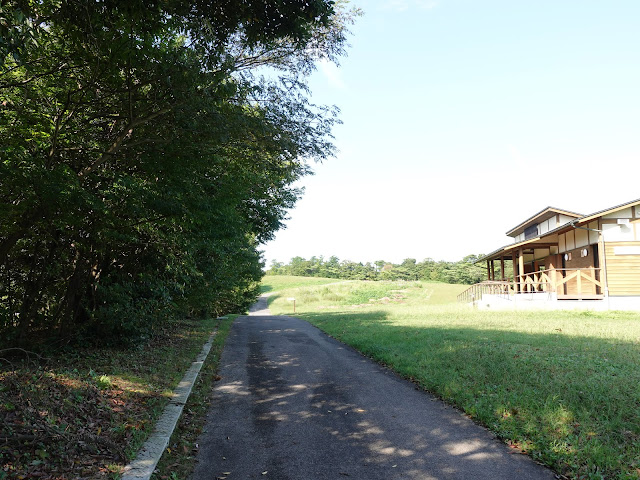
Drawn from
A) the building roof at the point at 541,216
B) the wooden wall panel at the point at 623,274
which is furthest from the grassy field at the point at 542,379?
the building roof at the point at 541,216

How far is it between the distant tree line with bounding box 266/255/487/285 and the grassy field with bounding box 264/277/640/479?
44106 mm

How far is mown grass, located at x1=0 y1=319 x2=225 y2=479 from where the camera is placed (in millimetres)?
3301

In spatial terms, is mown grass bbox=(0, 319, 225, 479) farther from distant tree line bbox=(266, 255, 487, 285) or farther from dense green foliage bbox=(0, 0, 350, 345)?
distant tree line bbox=(266, 255, 487, 285)

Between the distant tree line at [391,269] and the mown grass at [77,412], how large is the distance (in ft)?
168

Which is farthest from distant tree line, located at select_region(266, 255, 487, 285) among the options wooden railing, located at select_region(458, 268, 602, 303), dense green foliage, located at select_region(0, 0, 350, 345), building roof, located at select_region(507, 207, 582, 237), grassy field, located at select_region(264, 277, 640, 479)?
dense green foliage, located at select_region(0, 0, 350, 345)

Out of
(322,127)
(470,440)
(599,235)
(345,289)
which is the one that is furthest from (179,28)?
A: (345,289)

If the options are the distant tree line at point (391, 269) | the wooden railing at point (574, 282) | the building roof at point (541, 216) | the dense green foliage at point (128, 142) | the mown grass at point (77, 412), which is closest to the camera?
the mown grass at point (77, 412)

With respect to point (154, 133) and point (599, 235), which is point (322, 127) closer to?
point (154, 133)

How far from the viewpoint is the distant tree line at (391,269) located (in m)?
68.0

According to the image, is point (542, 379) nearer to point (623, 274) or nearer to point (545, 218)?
point (623, 274)

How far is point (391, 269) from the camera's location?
8688 centimetres

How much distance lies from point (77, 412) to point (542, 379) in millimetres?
5894

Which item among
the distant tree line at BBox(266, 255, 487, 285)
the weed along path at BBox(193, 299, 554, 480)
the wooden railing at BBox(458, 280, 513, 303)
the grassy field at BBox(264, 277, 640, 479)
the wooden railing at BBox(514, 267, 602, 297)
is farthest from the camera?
the distant tree line at BBox(266, 255, 487, 285)

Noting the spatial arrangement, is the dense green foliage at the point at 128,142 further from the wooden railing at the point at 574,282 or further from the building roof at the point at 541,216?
the building roof at the point at 541,216
